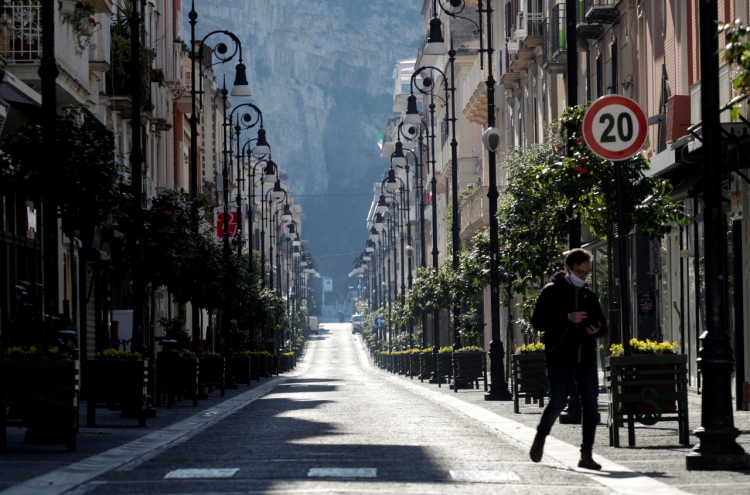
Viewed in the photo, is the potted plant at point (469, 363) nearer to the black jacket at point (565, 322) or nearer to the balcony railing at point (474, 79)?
the black jacket at point (565, 322)

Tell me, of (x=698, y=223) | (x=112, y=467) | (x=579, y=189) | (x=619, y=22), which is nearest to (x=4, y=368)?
(x=112, y=467)

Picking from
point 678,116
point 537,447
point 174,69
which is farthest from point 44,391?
point 174,69

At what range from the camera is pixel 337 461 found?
1305 cm

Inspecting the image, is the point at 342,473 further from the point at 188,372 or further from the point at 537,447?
the point at 188,372

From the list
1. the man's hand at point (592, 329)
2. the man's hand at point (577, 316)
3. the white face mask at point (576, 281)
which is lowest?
the man's hand at point (592, 329)

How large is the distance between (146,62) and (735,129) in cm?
2349

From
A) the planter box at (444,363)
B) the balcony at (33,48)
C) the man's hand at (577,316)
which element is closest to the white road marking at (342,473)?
the man's hand at (577,316)

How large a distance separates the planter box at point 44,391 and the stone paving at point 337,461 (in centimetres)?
31

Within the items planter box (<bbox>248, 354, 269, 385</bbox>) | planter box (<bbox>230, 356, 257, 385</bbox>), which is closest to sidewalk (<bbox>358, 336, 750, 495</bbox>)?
planter box (<bbox>230, 356, 257, 385</bbox>)

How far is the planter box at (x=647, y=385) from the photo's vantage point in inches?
568

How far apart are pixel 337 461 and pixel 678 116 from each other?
14313 mm

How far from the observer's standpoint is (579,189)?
19.0 m

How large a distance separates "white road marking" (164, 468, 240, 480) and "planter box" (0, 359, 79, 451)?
2.85m

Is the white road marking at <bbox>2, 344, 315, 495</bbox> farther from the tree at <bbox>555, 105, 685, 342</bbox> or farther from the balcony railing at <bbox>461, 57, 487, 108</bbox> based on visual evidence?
the balcony railing at <bbox>461, 57, 487, 108</bbox>
